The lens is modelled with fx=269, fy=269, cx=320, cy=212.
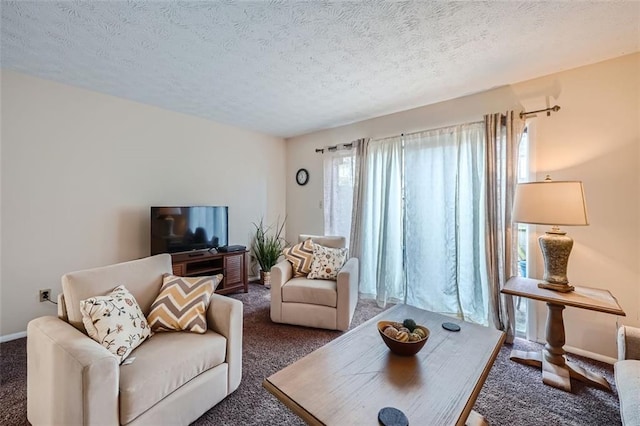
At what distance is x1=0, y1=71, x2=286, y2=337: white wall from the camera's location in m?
2.42

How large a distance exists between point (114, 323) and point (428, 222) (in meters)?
2.90

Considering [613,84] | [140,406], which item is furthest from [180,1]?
[613,84]

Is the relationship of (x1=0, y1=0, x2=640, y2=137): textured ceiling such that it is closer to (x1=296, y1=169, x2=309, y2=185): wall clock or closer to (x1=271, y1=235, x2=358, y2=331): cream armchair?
(x1=296, y1=169, x2=309, y2=185): wall clock

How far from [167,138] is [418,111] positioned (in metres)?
3.11

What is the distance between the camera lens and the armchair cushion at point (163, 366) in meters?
1.24

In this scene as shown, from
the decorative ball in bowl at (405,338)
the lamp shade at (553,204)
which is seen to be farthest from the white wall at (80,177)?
the lamp shade at (553,204)

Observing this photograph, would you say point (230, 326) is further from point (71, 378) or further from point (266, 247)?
point (266, 247)

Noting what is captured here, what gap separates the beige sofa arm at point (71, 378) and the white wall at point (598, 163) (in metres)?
3.19

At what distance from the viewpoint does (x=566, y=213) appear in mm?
1858

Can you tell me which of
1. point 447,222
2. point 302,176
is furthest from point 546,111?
point 302,176

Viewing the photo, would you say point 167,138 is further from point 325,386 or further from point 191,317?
point 325,386

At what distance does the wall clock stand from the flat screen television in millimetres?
1327

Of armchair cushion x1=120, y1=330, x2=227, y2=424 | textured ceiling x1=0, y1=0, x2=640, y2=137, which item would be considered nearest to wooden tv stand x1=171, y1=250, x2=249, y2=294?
armchair cushion x1=120, y1=330, x2=227, y2=424

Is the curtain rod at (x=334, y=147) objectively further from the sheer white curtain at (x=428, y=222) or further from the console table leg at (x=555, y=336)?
the console table leg at (x=555, y=336)
